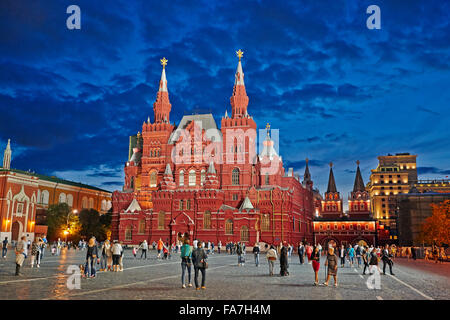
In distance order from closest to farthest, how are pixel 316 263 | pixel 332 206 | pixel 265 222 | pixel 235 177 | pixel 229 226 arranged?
pixel 316 263 → pixel 229 226 → pixel 265 222 → pixel 235 177 → pixel 332 206

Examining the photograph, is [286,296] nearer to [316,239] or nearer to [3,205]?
[3,205]

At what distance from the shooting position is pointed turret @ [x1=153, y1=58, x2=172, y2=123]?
7256 cm

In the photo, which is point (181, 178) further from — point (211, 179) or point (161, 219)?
point (161, 219)

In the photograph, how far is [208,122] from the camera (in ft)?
234

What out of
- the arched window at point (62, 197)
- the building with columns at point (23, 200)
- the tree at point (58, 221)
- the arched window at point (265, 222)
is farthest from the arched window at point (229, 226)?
the arched window at point (62, 197)

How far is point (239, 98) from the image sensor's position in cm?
6850

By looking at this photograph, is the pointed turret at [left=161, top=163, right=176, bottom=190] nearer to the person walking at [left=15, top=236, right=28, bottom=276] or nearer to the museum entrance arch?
the museum entrance arch

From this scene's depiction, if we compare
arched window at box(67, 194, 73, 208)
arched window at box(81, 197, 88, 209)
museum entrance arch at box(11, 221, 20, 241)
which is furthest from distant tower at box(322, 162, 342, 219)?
museum entrance arch at box(11, 221, 20, 241)

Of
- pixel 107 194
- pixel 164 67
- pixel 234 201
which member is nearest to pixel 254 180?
pixel 234 201

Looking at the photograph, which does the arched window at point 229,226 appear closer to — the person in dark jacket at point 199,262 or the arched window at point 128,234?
the arched window at point 128,234

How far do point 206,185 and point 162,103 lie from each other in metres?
18.7

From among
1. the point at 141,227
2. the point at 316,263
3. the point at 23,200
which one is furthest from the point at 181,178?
the point at 316,263
